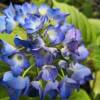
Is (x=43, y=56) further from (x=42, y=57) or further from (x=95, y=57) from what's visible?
(x=95, y=57)

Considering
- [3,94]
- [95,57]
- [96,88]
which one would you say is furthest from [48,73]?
[96,88]

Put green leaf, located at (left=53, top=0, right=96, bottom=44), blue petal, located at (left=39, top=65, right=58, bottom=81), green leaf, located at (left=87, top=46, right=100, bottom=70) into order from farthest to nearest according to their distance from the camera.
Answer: green leaf, located at (left=53, top=0, right=96, bottom=44) → green leaf, located at (left=87, top=46, right=100, bottom=70) → blue petal, located at (left=39, top=65, right=58, bottom=81)

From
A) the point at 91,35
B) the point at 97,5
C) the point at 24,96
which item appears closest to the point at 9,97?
the point at 24,96

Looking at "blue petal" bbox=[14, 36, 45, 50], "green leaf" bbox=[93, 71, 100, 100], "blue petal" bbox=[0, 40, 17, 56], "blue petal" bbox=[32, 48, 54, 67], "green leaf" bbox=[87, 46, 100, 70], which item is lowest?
"green leaf" bbox=[93, 71, 100, 100]

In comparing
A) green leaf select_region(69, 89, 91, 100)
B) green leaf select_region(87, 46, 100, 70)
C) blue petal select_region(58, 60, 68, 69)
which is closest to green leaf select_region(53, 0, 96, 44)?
green leaf select_region(87, 46, 100, 70)

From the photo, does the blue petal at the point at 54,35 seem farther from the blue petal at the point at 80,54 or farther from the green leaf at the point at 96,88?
the green leaf at the point at 96,88

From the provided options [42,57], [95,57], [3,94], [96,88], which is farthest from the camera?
[96,88]

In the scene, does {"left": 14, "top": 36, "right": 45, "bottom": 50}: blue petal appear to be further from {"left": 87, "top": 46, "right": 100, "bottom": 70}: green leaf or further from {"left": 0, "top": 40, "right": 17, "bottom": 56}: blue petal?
{"left": 87, "top": 46, "right": 100, "bottom": 70}: green leaf

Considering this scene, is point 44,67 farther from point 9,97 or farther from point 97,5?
point 97,5
